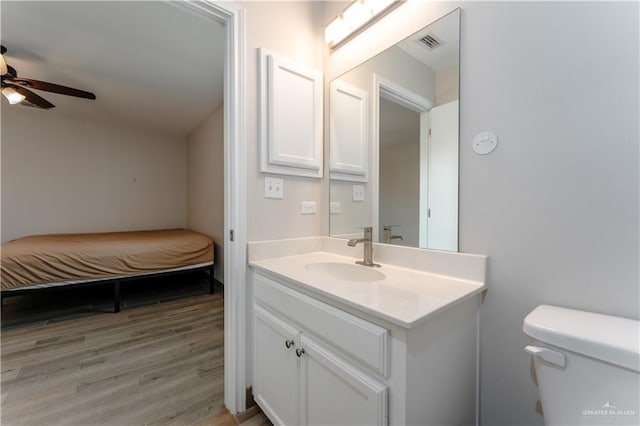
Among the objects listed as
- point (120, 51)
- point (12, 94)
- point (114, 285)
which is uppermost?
point (120, 51)

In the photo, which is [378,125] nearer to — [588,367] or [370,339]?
[370,339]

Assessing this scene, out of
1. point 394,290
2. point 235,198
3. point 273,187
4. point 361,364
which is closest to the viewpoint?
point 361,364

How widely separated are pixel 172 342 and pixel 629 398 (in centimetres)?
250

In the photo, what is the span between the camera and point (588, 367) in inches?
25.2

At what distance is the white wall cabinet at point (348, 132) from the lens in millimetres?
1521

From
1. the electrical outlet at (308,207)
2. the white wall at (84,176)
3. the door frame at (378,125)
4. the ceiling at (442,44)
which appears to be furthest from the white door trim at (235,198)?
the white wall at (84,176)

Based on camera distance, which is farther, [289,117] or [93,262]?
[93,262]

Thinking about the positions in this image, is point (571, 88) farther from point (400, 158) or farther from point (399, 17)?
Answer: point (399, 17)

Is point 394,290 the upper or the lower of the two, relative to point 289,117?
lower

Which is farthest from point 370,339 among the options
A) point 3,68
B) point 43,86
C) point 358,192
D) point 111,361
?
point 43,86

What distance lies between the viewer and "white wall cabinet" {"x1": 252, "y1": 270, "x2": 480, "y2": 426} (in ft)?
2.30

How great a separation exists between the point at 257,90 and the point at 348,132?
58 cm

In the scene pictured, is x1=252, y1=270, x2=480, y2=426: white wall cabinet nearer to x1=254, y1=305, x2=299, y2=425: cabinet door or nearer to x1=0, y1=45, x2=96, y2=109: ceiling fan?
x1=254, y1=305, x2=299, y2=425: cabinet door

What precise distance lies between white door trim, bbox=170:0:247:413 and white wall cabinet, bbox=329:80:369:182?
574 mm
